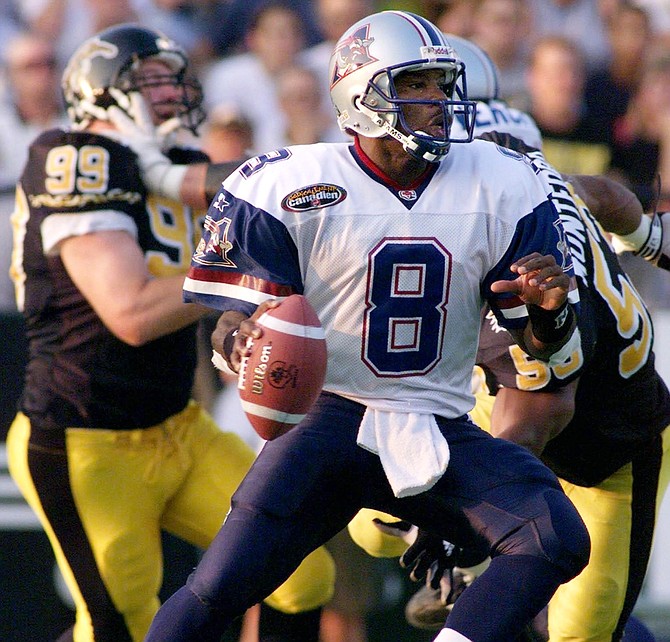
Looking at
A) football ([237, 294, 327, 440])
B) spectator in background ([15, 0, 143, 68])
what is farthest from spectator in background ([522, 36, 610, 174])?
football ([237, 294, 327, 440])

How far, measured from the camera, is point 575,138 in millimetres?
6617

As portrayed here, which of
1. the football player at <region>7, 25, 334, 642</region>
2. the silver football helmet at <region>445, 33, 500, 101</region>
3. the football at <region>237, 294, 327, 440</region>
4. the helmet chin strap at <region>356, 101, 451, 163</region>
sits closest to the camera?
the football at <region>237, 294, 327, 440</region>

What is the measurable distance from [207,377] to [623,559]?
2.26 m

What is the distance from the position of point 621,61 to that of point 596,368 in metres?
3.67

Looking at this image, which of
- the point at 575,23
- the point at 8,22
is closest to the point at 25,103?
the point at 8,22

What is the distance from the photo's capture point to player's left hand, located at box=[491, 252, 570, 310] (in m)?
2.84

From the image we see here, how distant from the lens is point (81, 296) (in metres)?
3.95

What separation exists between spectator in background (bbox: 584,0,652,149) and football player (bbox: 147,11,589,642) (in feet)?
12.8

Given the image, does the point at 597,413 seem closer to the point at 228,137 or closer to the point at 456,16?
the point at 228,137

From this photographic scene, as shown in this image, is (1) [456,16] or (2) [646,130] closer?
(2) [646,130]

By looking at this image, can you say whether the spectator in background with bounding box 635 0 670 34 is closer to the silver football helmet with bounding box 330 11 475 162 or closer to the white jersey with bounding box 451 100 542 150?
the white jersey with bounding box 451 100 542 150

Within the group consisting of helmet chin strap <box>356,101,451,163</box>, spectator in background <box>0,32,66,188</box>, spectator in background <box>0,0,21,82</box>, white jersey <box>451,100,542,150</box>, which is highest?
helmet chin strap <box>356,101,451,163</box>

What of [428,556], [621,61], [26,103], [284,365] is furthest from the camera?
[621,61]

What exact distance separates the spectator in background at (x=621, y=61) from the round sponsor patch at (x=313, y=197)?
4.13m
